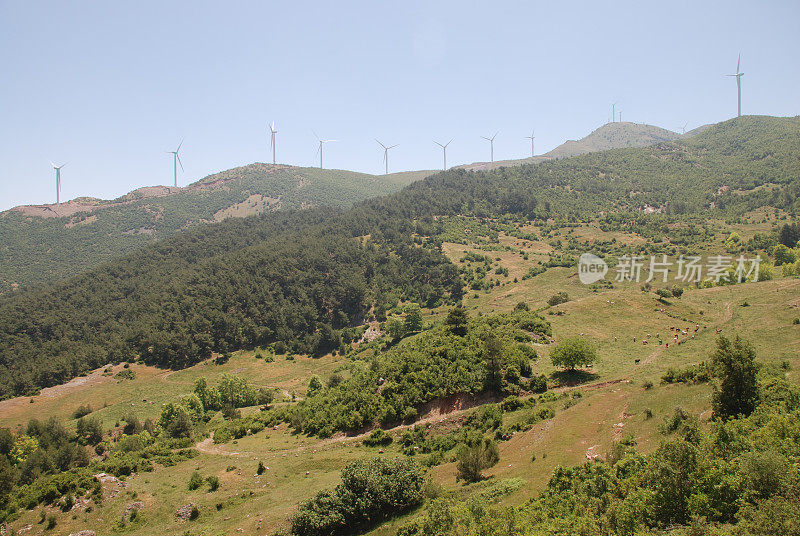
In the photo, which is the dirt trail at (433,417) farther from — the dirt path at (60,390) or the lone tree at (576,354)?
the dirt path at (60,390)

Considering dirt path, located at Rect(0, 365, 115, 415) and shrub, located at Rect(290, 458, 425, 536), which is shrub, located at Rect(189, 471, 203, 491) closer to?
shrub, located at Rect(290, 458, 425, 536)

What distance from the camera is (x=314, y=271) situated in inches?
5394

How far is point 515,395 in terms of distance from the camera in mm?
45656

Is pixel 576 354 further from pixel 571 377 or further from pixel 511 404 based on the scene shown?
pixel 511 404

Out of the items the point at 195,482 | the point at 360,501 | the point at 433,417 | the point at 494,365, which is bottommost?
the point at 195,482

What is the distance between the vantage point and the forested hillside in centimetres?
11375

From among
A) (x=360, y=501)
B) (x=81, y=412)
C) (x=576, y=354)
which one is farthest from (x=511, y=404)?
(x=81, y=412)

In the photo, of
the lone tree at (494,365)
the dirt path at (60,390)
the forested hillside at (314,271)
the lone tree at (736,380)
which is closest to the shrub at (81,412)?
the dirt path at (60,390)

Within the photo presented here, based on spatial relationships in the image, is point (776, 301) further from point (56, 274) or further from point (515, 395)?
point (56, 274)

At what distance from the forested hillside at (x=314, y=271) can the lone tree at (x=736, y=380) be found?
9666cm

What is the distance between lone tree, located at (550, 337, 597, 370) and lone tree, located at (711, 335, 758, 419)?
802 inches

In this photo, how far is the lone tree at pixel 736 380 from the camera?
83.2 feet

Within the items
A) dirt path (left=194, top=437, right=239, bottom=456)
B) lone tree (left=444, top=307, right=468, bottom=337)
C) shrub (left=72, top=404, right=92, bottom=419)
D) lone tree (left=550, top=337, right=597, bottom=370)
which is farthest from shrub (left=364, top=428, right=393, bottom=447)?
shrub (left=72, top=404, right=92, bottom=419)

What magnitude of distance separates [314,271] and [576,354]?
102 meters
